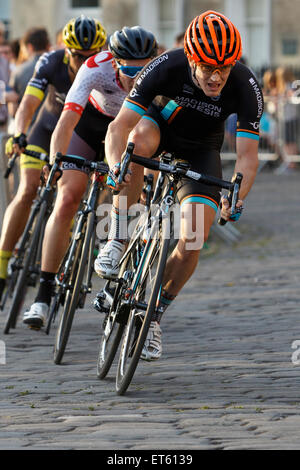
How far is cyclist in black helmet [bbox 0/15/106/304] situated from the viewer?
8.04 metres

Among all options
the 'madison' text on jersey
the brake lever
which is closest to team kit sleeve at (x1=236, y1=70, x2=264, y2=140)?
the 'madison' text on jersey

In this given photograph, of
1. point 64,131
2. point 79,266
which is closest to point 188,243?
point 79,266

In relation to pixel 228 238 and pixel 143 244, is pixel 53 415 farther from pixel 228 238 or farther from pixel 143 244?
pixel 228 238

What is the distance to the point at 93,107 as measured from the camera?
25.9ft

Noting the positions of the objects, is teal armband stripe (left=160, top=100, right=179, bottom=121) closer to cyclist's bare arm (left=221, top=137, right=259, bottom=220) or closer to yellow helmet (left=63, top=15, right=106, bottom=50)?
cyclist's bare arm (left=221, top=137, right=259, bottom=220)

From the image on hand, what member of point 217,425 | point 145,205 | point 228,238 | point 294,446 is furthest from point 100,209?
point 228,238

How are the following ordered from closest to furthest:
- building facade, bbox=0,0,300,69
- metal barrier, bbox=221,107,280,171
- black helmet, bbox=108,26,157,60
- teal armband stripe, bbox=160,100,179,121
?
teal armband stripe, bbox=160,100,179,121
black helmet, bbox=108,26,157,60
metal barrier, bbox=221,107,280,171
building facade, bbox=0,0,300,69

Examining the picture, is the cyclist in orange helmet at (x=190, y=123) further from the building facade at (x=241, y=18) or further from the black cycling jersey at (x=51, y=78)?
the building facade at (x=241, y=18)

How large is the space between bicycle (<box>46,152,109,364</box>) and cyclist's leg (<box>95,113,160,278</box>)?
0.32 m

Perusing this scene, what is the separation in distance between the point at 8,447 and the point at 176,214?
182 cm

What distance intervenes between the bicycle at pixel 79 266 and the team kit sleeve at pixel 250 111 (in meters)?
1.10

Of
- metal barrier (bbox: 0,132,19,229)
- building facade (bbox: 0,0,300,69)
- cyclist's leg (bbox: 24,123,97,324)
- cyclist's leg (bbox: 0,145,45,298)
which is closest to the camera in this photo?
cyclist's leg (bbox: 24,123,97,324)

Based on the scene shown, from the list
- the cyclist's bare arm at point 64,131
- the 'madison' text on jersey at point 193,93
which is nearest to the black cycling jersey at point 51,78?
the cyclist's bare arm at point 64,131

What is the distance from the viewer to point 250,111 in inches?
245
